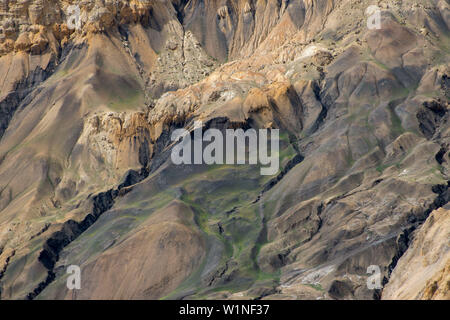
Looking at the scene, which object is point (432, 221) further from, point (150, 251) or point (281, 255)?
point (150, 251)

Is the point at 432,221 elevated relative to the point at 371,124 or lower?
lower

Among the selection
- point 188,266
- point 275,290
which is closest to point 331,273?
point 275,290

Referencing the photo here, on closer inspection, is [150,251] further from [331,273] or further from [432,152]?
[432,152]

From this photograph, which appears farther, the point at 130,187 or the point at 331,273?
the point at 130,187

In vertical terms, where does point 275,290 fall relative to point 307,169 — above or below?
below
